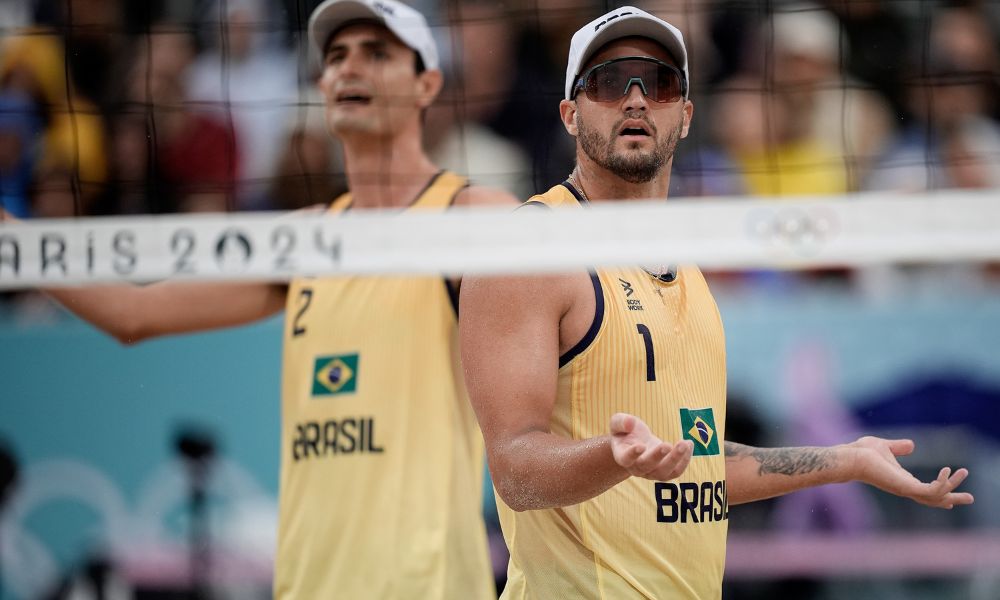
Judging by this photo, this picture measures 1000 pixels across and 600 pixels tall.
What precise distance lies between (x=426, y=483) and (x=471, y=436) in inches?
9.2

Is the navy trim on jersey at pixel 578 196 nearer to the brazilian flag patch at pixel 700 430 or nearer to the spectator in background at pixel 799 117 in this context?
the brazilian flag patch at pixel 700 430

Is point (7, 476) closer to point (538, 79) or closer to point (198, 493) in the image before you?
point (198, 493)

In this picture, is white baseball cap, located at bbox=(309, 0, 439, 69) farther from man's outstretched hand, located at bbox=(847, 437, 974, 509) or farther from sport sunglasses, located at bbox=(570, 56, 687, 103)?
man's outstretched hand, located at bbox=(847, 437, 974, 509)

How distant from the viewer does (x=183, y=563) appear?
6.98 meters

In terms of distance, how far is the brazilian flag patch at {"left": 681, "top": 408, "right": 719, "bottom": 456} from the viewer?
3.58 metres

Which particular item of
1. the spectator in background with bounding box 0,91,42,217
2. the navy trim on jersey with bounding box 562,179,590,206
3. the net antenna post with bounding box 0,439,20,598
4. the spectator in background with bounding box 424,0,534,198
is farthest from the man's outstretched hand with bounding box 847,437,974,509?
the spectator in background with bounding box 0,91,42,217

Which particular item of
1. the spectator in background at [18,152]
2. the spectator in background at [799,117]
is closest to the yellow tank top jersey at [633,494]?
the spectator in background at [799,117]

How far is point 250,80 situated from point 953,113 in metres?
3.71

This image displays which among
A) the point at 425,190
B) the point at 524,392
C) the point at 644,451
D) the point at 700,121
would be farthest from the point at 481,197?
the point at 700,121

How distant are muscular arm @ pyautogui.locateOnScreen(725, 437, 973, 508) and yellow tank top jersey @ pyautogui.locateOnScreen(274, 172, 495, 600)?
102 centimetres

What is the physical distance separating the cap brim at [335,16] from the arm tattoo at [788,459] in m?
2.22

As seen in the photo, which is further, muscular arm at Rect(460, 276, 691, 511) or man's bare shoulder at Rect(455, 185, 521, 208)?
man's bare shoulder at Rect(455, 185, 521, 208)

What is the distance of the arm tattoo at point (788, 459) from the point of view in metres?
3.83

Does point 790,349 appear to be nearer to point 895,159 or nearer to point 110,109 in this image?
point 895,159
